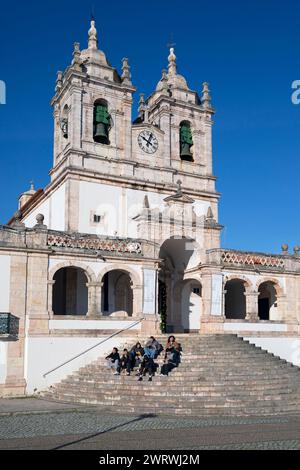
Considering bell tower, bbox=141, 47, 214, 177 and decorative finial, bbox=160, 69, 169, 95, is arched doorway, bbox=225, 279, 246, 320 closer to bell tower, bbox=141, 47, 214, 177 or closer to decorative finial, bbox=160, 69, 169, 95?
bell tower, bbox=141, 47, 214, 177

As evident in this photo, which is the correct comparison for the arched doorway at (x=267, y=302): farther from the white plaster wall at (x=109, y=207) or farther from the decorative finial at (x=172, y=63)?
the decorative finial at (x=172, y=63)

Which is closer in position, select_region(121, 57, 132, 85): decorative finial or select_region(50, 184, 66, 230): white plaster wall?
→ select_region(50, 184, 66, 230): white plaster wall

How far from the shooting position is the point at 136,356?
18.8 metres

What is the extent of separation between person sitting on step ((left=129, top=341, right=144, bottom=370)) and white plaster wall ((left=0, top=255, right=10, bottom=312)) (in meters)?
4.97

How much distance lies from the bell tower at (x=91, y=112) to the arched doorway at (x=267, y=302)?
417 inches

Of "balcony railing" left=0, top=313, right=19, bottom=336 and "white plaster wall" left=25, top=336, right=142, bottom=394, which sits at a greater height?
"balcony railing" left=0, top=313, right=19, bottom=336

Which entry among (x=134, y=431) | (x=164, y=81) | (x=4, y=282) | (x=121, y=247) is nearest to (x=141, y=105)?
(x=164, y=81)

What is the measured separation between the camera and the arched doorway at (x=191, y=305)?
27406 mm

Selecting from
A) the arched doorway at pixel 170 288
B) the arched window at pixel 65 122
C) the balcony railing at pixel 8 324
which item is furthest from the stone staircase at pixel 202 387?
the arched window at pixel 65 122

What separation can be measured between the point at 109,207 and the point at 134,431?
15.4m

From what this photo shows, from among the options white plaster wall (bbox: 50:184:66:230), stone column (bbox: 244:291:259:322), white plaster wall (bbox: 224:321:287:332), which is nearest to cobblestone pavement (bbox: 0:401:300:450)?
white plaster wall (bbox: 224:321:287:332)

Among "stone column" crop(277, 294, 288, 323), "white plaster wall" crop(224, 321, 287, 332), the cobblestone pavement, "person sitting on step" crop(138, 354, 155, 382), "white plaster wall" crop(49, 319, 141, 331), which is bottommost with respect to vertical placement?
the cobblestone pavement

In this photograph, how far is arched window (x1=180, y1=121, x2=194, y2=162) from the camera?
3071 centimetres

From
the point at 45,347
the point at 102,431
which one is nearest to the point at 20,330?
the point at 45,347
